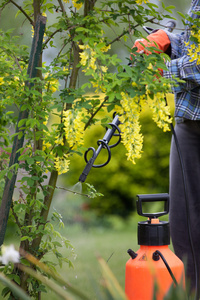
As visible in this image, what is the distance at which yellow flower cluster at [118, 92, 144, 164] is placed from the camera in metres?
1.32

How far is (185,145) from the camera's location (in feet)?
5.62

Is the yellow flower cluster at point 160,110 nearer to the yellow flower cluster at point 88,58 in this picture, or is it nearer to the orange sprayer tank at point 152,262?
the yellow flower cluster at point 88,58

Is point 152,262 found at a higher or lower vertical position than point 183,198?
lower

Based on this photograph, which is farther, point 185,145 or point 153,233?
point 185,145

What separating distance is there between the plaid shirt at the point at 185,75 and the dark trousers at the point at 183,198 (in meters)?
0.11

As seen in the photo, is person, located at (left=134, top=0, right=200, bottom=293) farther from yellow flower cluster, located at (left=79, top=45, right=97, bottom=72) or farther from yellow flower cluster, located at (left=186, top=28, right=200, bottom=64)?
yellow flower cluster, located at (left=79, top=45, right=97, bottom=72)

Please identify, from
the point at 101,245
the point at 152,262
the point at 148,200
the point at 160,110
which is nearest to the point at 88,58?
Result: the point at 160,110

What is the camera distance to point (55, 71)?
1.56 m

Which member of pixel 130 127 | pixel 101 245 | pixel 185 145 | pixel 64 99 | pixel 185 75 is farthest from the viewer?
pixel 101 245

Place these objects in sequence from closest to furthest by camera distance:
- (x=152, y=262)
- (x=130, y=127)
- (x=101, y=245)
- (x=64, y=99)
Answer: (x=152, y=262)
(x=130, y=127)
(x=64, y=99)
(x=101, y=245)

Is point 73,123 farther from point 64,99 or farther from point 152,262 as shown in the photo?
point 152,262

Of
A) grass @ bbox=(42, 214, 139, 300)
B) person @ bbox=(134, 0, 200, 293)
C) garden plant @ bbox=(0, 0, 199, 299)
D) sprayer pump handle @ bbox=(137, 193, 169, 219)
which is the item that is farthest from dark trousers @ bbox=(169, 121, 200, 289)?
grass @ bbox=(42, 214, 139, 300)

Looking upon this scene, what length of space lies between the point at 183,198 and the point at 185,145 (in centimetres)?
23

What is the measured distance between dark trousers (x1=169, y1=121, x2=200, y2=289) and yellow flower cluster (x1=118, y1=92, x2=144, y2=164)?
43 cm
